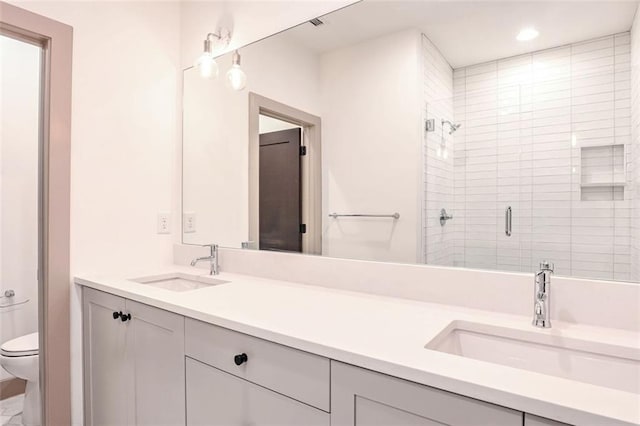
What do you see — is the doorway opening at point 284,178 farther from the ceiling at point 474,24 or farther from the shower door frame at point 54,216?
the shower door frame at point 54,216

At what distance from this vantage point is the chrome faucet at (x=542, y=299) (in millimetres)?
999

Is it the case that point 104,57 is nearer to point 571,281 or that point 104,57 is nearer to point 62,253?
point 62,253


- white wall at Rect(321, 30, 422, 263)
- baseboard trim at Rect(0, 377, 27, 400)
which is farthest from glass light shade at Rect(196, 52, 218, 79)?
baseboard trim at Rect(0, 377, 27, 400)

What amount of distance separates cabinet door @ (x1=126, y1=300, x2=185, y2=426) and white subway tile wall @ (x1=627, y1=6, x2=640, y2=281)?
1.35 m

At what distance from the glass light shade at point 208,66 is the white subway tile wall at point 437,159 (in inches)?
44.3

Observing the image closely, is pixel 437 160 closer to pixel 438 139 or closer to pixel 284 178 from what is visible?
pixel 438 139

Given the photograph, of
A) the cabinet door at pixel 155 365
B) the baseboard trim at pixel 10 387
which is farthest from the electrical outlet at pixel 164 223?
the baseboard trim at pixel 10 387

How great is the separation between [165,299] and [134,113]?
3.76 ft

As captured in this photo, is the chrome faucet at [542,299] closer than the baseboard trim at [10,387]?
Yes

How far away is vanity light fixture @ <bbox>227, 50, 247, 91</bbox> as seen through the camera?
6.27 ft

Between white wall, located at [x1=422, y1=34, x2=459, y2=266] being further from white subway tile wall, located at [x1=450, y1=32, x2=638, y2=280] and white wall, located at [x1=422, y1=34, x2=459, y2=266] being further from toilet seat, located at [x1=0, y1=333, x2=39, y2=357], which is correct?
toilet seat, located at [x1=0, y1=333, x2=39, y2=357]

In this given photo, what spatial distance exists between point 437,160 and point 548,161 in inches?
13.6

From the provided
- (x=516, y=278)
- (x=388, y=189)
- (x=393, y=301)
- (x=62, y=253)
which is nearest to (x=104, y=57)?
(x=62, y=253)

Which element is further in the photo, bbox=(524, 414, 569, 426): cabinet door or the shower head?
the shower head
